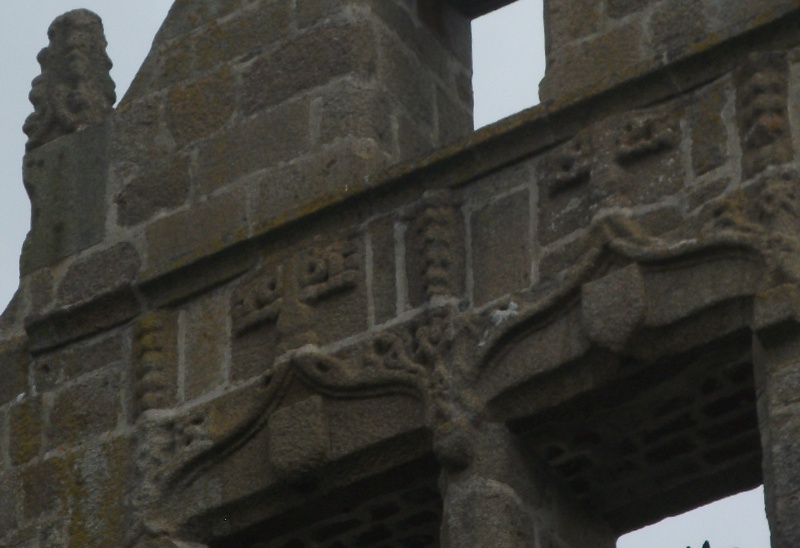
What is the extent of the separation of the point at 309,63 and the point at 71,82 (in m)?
1.06

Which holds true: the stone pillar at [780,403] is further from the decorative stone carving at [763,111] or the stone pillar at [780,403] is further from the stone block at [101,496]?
the stone block at [101,496]

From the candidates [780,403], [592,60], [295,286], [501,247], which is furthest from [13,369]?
A: [780,403]

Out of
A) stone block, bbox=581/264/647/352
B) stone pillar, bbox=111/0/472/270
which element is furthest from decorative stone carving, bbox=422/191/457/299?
stone block, bbox=581/264/647/352

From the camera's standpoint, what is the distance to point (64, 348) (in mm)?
10750

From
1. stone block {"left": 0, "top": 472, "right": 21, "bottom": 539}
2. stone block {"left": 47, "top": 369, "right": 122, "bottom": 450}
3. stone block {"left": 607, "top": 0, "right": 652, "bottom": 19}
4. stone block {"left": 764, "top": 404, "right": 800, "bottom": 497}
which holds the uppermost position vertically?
stone block {"left": 607, "top": 0, "right": 652, "bottom": 19}

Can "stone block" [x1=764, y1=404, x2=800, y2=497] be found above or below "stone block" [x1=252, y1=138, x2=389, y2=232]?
below

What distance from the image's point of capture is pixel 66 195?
11102 millimetres

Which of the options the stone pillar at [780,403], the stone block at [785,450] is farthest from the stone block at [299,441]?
the stone block at [785,450]

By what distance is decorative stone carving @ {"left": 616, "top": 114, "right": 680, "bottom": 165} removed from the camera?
955 centimetres

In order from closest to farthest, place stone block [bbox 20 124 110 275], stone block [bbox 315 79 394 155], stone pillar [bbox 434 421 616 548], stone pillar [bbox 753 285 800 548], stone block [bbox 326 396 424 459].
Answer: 1. stone pillar [bbox 753 285 800 548]
2. stone pillar [bbox 434 421 616 548]
3. stone block [bbox 326 396 424 459]
4. stone block [bbox 315 79 394 155]
5. stone block [bbox 20 124 110 275]

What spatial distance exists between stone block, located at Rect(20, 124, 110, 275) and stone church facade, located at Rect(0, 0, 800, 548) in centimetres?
1

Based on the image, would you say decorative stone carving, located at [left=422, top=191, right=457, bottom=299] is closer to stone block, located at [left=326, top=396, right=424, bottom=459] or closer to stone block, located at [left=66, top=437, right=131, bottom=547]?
stone block, located at [left=326, top=396, right=424, bottom=459]

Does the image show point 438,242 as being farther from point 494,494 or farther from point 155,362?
point 155,362

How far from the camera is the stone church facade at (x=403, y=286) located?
9.30 metres
